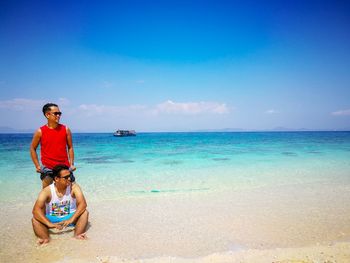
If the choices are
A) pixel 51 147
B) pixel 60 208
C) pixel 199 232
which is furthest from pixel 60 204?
pixel 199 232

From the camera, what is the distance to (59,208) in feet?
12.8

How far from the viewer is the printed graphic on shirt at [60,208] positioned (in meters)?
3.87

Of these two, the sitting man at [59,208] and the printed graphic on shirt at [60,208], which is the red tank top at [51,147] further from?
the printed graphic on shirt at [60,208]

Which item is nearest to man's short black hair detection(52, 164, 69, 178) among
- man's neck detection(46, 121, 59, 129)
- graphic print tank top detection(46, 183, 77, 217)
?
graphic print tank top detection(46, 183, 77, 217)

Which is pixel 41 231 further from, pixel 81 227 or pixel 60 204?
pixel 81 227

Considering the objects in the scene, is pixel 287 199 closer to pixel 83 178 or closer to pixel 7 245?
pixel 7 245

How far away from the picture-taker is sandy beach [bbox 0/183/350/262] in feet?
10.8

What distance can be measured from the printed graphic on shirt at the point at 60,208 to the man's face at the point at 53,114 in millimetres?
1382

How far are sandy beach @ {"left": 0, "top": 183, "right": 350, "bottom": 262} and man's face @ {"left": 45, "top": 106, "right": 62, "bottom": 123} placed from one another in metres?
1.95

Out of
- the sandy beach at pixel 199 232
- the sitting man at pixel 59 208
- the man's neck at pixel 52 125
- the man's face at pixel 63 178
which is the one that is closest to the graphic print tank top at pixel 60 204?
the sitting man at pixel 59 208

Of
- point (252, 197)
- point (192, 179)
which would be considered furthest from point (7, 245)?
point (192, 179)

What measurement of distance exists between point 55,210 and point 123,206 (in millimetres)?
2046

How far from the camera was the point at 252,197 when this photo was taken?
253 inches

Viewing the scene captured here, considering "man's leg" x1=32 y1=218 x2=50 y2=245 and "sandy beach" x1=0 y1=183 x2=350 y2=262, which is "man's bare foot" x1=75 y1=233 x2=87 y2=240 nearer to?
"sandy beach" x1=0 y1=183 x2=350 y2=262
